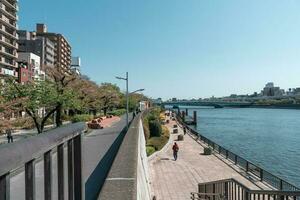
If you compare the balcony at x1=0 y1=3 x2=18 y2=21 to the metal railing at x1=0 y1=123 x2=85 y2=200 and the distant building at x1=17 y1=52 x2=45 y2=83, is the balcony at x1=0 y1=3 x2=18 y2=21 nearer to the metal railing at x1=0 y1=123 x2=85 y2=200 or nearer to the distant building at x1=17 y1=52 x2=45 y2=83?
the distant building at x1=17 y1=52 x2=45 y2=83

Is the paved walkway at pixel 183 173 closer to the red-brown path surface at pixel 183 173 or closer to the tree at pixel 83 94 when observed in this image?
the red-brown path surface at pixel 183 173

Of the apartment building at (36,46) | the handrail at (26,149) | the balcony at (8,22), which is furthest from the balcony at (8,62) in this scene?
the handrail at (26,149)

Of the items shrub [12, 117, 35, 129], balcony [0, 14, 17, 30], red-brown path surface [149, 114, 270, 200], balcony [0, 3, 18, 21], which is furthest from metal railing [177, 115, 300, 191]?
balcony [0, 3, 18, 21]

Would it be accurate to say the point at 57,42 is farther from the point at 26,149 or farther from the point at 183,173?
the point at 26,149

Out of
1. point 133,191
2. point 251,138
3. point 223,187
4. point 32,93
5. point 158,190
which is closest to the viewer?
point 133,191

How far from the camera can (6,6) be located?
3610 inches

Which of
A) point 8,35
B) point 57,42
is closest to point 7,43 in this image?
point 8,35

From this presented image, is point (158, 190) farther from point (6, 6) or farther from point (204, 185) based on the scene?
point (6, 6)

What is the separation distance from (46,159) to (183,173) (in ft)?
111

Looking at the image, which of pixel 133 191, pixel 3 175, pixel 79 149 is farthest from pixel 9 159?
pixel 133 191

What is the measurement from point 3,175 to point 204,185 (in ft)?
62.5

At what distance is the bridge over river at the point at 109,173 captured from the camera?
Answer: 5.75ft

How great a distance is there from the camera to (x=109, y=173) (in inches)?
327

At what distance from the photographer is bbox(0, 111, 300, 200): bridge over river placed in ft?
5.75
